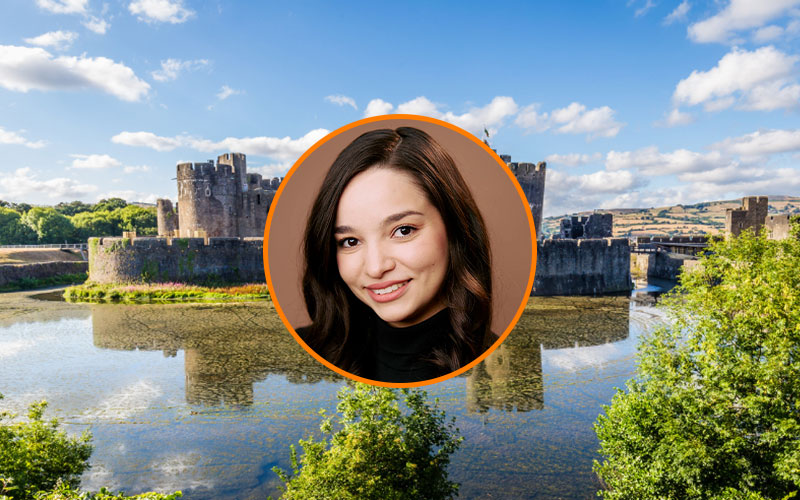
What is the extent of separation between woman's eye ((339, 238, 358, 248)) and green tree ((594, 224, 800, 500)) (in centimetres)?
940

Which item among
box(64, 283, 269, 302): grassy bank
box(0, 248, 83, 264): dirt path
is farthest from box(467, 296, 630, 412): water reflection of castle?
box(0, 248, 83, 264): dirt path

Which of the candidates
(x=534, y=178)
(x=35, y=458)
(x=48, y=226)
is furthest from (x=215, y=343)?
(x=48, y=226)

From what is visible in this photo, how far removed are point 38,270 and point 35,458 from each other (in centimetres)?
4439

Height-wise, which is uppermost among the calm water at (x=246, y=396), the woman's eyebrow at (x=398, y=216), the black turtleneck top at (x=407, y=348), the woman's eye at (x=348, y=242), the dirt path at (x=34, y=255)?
the woman's eyebrow at (x=398, y=216)

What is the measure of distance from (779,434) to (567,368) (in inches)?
412

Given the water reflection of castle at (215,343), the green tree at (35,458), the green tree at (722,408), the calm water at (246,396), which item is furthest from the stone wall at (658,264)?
the green tree at (35,458)

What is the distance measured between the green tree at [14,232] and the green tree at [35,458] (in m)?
65.9

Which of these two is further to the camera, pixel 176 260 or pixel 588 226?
pixel 588 226

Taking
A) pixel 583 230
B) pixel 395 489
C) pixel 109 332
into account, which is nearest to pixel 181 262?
pixel 109 332

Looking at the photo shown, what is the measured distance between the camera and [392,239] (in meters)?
1.47

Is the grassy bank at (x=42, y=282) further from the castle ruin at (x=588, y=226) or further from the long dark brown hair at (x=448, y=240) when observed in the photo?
the long dark brown hair at (x=448, y=240)

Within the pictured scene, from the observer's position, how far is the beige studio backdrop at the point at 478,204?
158 cm

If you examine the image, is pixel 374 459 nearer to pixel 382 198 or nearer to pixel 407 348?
pixel 407 348

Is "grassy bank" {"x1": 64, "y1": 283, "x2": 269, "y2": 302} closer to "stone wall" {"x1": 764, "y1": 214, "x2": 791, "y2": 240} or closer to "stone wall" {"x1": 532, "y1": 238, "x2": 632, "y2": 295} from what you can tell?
"stone wall" {"x1": 532, "y1": 238, "x2": 632, "y2": 295}
